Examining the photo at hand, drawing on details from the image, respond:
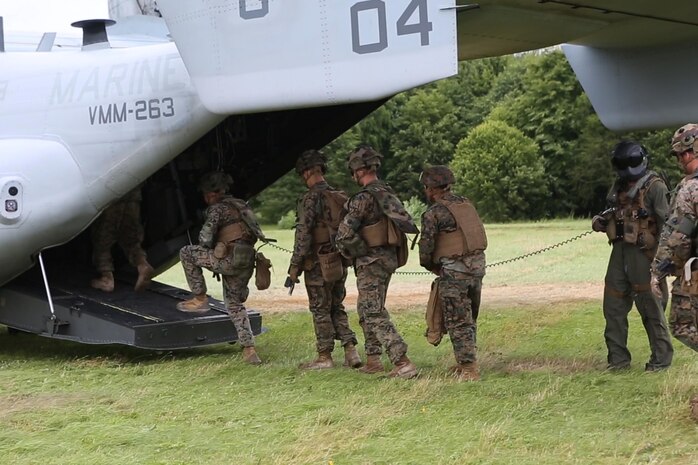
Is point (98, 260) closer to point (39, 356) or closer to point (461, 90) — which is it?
point (39, 356)

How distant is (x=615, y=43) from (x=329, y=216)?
10.3 feet

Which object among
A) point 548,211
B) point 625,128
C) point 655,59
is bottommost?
point 548,211

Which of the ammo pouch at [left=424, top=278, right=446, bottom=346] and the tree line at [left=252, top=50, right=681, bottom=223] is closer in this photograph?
the ammo pouch at [left=424, top=278, right=446, bottom=346]

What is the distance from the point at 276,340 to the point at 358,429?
3818 millimetres

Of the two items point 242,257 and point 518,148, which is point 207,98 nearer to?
point 242,257

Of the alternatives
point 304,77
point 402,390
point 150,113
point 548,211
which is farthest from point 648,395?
point 548,211

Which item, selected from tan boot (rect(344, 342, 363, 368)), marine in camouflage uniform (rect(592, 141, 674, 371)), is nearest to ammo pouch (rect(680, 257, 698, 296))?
marine in camouflage uniform (rect(592, 141, 674, 371))

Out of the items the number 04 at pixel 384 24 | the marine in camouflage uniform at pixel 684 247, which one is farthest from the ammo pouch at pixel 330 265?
the marine in camouflage uniform at pixel 684 247

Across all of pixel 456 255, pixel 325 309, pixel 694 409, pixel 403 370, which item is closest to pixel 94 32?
pixel 325 309

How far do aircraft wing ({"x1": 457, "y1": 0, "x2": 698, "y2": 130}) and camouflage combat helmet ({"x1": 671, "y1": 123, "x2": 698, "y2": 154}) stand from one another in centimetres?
129

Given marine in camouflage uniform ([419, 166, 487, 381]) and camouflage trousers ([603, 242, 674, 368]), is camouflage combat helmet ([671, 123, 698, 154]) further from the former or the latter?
marine in camouflage uniform ([419, 166, 487, 381])

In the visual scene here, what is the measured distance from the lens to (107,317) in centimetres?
807

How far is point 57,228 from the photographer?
322 inches

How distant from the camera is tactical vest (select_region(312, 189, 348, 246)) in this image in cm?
733
